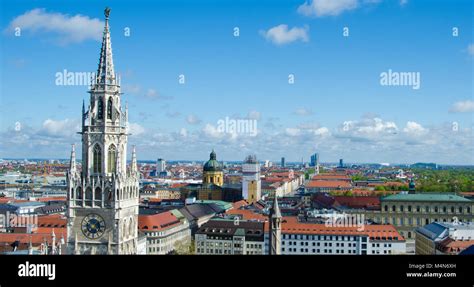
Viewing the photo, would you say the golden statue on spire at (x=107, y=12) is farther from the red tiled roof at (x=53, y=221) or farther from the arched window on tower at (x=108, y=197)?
the red tiled roof at (x=53, y=221)

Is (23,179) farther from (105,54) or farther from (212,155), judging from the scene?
(105,54)

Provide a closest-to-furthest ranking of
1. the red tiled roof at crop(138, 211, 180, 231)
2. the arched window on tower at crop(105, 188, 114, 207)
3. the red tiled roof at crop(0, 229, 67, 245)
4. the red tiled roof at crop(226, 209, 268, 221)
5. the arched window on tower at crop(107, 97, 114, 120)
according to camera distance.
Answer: the arched window on tower at crop(105, 188, 114, 207), the arched window on tower at crop(107, 97, 114, 120), the red tiled roof at crop(0, 229, 67, 245), the red tiled roof at crop(138, 211, 180, 231), the red tiled roof at crop(226, 209, 268, 221)

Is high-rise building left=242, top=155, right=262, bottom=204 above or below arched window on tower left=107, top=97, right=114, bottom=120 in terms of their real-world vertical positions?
below
